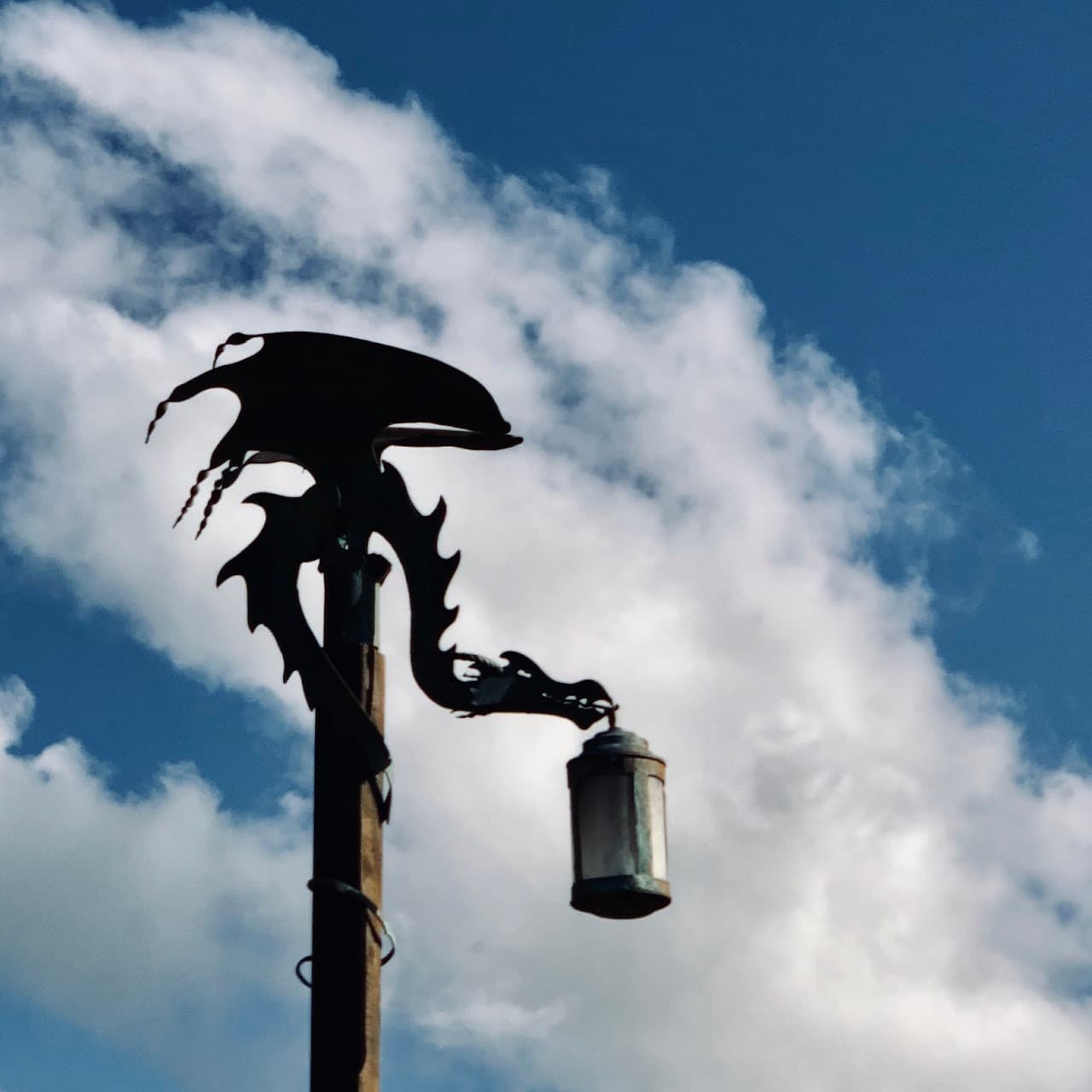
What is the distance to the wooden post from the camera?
5.39 metres

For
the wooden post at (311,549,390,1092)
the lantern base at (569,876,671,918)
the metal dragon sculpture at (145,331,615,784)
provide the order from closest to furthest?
the wooden post at (311,549,390,1092), the lantern base at (569,876,671,918), the metal dragon sculpture at (145,331,615,784)

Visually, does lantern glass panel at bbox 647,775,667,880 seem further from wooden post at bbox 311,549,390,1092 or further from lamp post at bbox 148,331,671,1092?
wooden post at bbox 311,549,390,1092

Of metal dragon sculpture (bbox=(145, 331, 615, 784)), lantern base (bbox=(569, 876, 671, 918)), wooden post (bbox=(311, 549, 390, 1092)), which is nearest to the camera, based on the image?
wooden post (bbox=(311, 549, 390, 1092))

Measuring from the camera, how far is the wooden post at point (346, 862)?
5.39 m

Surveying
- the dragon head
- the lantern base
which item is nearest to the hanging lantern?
the lantern base

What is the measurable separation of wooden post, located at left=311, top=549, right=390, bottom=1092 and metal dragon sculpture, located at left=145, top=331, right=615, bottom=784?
8cm

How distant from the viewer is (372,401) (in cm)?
647

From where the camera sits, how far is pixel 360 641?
609cm

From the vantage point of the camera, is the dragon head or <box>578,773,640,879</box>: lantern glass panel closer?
<box>578,773,640,879</box>: lantern glass panel

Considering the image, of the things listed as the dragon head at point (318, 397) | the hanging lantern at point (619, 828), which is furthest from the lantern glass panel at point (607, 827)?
the dragon head at point (318, 397)

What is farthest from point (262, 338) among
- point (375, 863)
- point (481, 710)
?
point (375, 863)

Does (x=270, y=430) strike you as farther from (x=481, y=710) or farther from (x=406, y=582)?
(x=481, y=710)

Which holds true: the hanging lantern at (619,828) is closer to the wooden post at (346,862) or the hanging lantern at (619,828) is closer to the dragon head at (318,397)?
the wooden post at (346,862)

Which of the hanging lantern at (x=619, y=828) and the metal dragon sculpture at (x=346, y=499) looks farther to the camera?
the metal dragon sculpture at (x=346, y=499)
